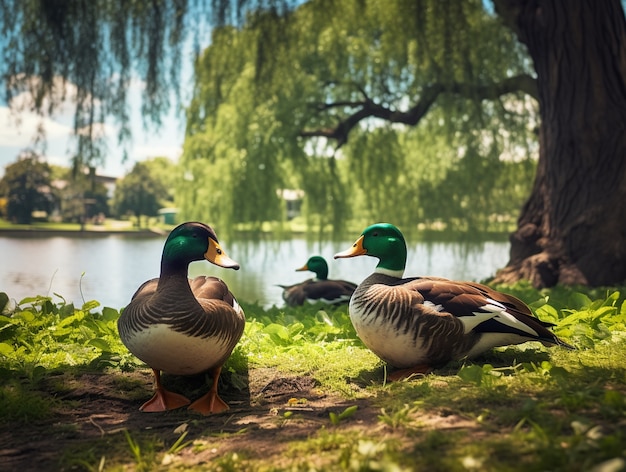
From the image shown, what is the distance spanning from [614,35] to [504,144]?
3.42 metres

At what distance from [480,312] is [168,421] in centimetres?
169

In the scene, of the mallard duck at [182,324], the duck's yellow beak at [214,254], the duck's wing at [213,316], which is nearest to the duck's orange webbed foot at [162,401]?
the mallard duck at [182,324]

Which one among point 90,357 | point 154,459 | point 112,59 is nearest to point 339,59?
point 112,59

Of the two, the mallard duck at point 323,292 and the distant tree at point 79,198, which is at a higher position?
the distant tree at point 79,198

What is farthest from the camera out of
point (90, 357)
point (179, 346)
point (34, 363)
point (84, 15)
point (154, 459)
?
point (84, 15)

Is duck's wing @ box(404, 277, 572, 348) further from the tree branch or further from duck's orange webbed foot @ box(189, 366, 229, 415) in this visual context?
the tree branch

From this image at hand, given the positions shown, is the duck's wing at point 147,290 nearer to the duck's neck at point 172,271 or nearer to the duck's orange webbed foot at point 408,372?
the duck's neck at point 172,271

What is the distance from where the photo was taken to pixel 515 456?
1.70 meters

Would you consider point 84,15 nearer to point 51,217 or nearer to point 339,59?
point 51,217

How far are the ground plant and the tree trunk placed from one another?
9.02ft

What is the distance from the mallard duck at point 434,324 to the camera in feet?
9.68

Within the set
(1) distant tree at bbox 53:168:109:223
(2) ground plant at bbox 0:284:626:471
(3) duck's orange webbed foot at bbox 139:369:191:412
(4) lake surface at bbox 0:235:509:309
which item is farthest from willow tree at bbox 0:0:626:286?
(3) duck's orange webbed foot at bbox 139:369:191:412

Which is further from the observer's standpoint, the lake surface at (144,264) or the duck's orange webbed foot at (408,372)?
the lake surface at (144,264)

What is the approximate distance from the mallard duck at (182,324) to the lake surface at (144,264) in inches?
128
